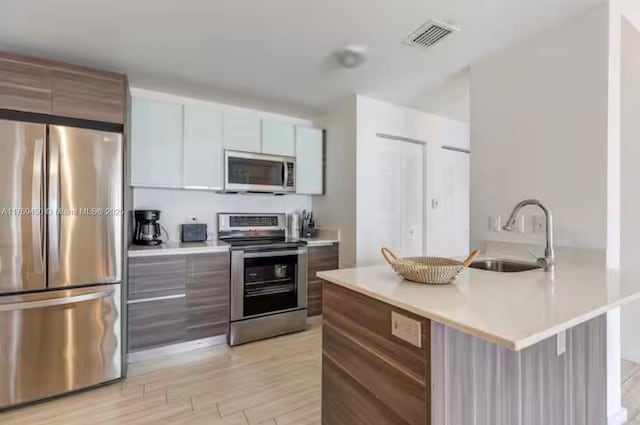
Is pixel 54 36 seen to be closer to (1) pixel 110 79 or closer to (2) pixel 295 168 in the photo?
(1) pixel 110 79

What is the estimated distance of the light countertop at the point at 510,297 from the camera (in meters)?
0.86

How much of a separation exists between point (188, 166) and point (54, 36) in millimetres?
1266

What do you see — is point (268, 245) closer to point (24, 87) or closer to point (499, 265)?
point (499, 265)

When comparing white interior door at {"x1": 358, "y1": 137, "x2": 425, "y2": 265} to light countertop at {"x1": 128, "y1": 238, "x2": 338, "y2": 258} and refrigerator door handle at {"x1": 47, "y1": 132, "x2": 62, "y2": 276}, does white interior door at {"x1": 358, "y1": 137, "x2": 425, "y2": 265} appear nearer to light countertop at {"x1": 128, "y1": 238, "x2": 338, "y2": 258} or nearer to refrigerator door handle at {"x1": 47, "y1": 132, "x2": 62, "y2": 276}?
light countertop at {"x1": 128, "y1": 238, "x2": 338, "y2": 258}

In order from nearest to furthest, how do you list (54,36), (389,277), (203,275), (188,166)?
(389,277) → (54,36) → (203,275) → (188,166)

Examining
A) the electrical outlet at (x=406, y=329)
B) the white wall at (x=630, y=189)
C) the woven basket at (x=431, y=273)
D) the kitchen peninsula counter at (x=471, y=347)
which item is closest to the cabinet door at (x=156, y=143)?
the kitchen peninsula counter at (x=471, y=347)

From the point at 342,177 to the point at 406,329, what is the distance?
2.49 metres

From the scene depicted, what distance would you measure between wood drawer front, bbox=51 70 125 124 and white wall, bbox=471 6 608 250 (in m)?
2.67

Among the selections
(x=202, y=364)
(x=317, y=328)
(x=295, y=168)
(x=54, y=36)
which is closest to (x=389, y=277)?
(x=202, y=364)

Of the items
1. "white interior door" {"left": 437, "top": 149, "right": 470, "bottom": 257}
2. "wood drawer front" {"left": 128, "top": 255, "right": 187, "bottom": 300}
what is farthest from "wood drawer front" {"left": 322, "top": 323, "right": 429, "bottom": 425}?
"white interior door" {"left": 437, "top": 149, "right": 470, "bottom": 257}

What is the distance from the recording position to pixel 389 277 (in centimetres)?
146

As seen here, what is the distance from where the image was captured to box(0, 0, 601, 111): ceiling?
1.83m

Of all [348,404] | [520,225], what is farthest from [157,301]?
[520,225]

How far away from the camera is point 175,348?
2678 mm
